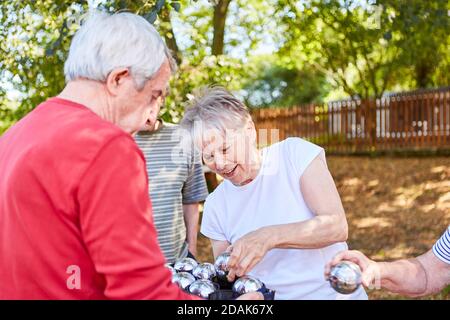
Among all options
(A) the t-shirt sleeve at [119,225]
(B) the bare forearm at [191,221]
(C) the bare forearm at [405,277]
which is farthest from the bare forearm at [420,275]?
(B) the bare forearm at [191,221]

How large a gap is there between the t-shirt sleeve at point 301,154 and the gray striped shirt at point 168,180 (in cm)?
143

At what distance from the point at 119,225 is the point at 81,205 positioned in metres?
0.12

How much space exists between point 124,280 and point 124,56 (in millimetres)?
667

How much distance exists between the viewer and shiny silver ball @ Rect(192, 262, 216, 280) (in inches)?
101

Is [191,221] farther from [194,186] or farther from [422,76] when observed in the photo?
[422,76]

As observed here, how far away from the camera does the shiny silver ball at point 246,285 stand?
2254 millimetres

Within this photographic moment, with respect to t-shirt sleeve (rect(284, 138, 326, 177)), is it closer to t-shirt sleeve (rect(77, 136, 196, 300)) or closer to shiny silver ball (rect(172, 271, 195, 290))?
shiny silver ball (rect(172, 271, 195, 290))

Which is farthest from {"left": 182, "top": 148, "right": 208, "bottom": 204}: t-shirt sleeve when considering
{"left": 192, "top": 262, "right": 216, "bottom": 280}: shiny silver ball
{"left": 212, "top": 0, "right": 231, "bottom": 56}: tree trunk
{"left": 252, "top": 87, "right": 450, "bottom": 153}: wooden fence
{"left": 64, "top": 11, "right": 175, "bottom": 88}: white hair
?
{"left": 252, "top": 87, "right": 450, "bottom": 153}: wooden fence

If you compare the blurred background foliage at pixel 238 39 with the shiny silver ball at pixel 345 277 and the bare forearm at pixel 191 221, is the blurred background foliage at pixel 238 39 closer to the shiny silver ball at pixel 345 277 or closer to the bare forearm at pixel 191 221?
the bare forearm at pixel 191 221

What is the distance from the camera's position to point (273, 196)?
2.94m

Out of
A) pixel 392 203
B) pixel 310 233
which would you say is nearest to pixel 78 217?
pixel 310 233
